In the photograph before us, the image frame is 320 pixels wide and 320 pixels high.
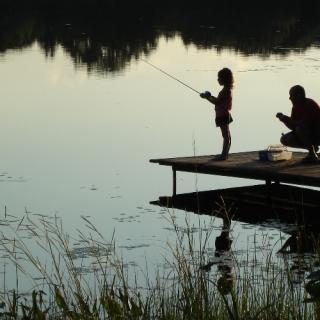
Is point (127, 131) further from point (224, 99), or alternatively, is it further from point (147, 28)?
point (147, 28)

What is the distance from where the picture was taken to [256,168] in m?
12.8

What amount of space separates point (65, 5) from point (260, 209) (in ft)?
131

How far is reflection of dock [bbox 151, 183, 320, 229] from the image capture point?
12633mm

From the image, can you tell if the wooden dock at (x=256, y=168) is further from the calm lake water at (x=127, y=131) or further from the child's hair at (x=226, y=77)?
the child's hair at (x=226, y=77)

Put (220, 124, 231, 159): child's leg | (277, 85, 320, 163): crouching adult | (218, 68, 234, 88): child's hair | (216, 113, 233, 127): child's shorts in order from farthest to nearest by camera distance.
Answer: (220, 124, 231, 159): child's leg, (216, 113, 233, 127): child's shorts, (218, 68, 234, 88): child's hair, (277, 85, 320, 163): crouching adult

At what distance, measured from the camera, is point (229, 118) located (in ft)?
42.2

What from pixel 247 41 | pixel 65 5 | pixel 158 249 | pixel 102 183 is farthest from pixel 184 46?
pixel 158 249

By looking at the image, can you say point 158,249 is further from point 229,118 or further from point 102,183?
point 102,183

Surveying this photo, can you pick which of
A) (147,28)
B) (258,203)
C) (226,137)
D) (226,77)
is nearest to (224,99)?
(226,77)

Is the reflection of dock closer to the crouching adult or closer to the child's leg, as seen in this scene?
the child's leg

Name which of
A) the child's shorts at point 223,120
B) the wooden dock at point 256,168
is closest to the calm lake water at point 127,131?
the wooden dock at point 256,168

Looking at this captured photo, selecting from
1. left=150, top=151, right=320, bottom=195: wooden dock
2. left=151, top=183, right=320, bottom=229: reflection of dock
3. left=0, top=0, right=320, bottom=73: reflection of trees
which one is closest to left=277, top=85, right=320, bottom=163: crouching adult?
left=150, top=151, right=320, bottom=195: wooden dock

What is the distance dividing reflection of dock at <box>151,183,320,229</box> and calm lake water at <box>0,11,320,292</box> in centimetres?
22

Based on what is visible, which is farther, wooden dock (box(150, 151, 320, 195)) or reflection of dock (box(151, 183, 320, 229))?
reflection of dock (box(151, 183, 320, 229))
